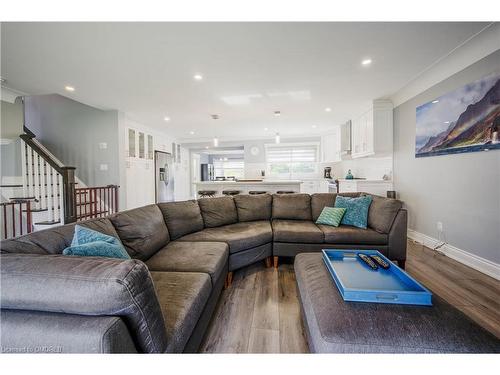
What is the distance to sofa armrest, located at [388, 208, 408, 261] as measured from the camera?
2221mm

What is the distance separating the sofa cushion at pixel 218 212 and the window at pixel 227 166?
Answer: 7121mm

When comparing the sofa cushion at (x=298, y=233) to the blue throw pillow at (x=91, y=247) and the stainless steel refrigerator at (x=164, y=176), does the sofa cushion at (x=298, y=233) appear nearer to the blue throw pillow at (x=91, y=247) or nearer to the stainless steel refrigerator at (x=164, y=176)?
the blue throw pillow at (x=91, y=247)

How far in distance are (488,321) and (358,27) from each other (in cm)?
261

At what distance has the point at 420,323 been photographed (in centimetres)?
94

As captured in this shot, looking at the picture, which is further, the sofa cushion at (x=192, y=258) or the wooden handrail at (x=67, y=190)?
the wooden handrail at (x=67, y=190)

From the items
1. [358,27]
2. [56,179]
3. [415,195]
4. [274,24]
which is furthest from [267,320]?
[56,179]

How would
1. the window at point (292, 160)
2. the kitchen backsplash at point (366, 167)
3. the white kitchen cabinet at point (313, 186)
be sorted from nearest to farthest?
the kitchen backsplash at point (366, 167) → the white kitchen cabinet at point (313, 186) → the window at point (292, 160)

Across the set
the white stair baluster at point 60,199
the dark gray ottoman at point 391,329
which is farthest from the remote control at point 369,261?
the white stair baluster at point 60,199

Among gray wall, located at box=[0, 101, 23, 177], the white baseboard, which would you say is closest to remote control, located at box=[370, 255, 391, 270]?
the white baseboard

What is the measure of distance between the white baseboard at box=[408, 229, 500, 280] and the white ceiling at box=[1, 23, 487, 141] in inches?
93.6

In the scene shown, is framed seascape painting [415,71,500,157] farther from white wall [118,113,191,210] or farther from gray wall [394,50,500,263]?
white wall [118,113,191,210]

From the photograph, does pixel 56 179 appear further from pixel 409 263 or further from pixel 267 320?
pixel 409 263

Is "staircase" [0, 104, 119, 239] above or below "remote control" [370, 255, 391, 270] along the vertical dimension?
above

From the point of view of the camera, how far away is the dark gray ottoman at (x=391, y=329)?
2.76 feet
